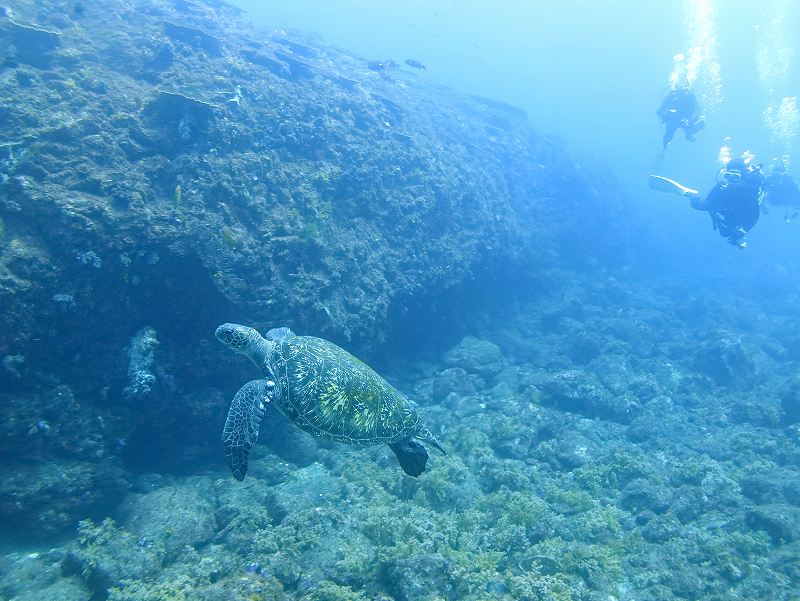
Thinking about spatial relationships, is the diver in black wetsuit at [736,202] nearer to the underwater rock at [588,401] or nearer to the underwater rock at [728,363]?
the underwater rock at [728,363]

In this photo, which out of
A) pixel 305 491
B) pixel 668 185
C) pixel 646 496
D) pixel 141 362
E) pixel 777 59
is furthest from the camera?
pixel 777 59

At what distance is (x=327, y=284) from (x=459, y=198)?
727 cm

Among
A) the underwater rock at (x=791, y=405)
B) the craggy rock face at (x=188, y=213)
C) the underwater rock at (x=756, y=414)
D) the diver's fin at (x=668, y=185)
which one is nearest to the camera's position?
the craggy rock face at (x=188, y=213)

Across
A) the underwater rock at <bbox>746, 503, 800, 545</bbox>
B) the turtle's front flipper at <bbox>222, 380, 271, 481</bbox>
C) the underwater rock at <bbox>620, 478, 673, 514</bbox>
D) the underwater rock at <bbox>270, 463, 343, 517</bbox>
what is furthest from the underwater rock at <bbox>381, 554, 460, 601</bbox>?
the underwater rock at <bbox>746, 503, 800, 545</bbox>

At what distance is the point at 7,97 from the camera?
7.86 metres

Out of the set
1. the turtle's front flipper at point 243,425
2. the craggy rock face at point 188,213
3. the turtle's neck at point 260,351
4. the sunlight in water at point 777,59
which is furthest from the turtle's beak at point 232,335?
the sunlight in water at point 777,59

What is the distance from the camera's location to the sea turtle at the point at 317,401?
17.5 ft

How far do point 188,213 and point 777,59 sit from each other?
181 metres

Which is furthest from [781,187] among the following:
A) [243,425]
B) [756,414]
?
[243,425]

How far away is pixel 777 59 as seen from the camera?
122875 mm

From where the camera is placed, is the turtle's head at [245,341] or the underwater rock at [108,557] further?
the turtle's head at [245,341]

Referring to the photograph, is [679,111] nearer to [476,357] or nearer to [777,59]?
[476,357]

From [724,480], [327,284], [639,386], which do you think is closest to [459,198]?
[327,284]

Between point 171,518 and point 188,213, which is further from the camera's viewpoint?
point 188,213
